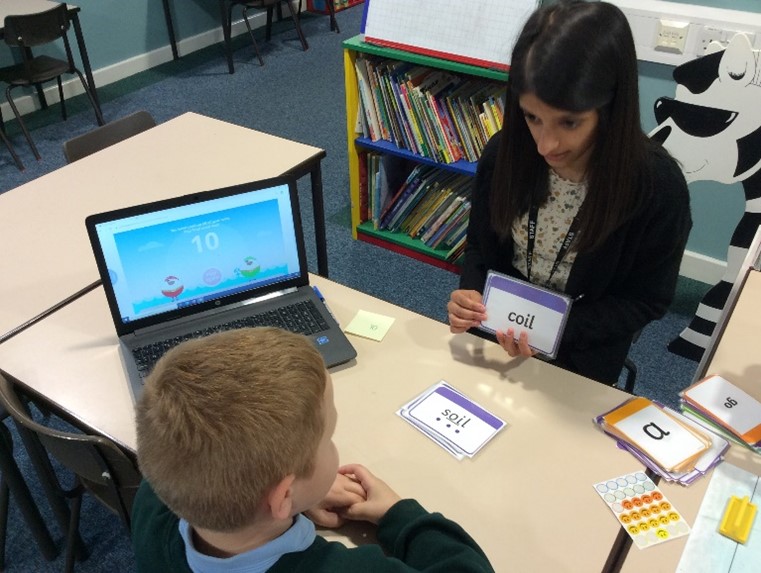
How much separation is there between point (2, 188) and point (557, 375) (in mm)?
3279

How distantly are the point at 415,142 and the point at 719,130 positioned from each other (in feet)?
3.67

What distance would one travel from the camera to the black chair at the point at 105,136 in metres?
2.15

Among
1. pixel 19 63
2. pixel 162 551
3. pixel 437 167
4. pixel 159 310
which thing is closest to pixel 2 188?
pixel 19 63

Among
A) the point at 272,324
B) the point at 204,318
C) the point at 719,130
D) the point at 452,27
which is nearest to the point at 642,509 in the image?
the point at 272,324

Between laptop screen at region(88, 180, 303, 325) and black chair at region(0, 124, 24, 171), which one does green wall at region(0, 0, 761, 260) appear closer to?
black chair at region(0, 124, 24, 171)

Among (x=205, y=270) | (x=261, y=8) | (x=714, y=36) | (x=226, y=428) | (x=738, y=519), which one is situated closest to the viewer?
(x=226, y=428)

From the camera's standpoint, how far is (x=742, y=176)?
2.23 metres

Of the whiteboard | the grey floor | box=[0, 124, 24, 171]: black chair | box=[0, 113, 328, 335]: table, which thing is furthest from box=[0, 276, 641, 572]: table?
box=[0, 124, 24, 171]: black chair

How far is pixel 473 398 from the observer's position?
4.09ft

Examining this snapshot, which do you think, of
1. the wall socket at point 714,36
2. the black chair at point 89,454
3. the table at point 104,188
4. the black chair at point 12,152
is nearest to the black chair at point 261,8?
the black chair at point 12,152

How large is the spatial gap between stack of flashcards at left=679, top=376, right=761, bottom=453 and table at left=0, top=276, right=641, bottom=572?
15 centimetres

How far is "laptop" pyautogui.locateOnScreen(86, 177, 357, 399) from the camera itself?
1.28m

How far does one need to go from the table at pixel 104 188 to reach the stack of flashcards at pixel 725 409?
Result: 1.29 metres

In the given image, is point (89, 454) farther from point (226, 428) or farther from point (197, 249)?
point (226, 428)
